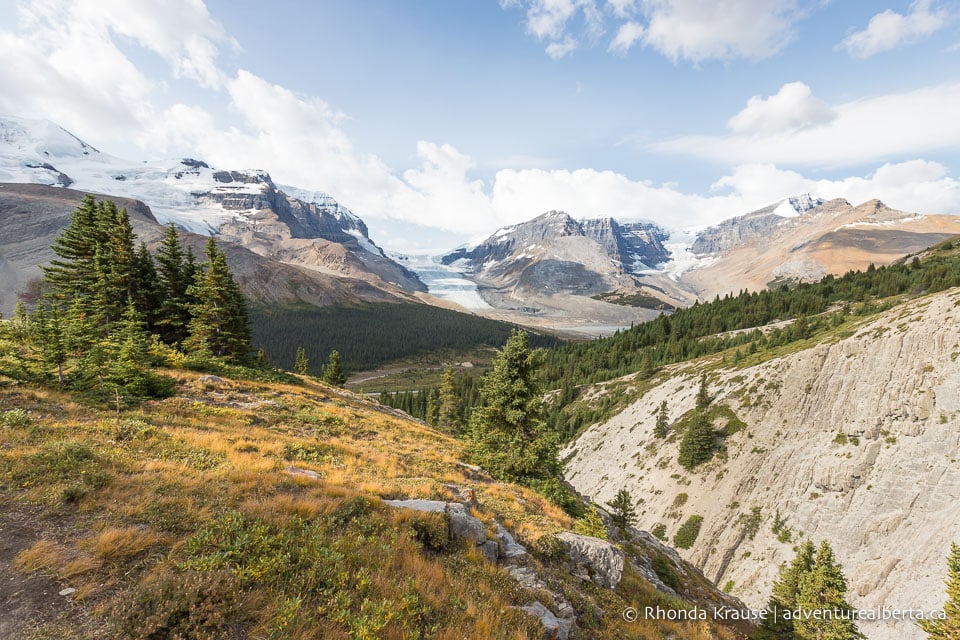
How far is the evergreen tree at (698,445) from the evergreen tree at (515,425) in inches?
1260

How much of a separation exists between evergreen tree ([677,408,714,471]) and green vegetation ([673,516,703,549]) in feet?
23.1

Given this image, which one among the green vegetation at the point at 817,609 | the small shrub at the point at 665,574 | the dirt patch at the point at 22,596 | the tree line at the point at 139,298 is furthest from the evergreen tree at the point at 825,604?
the tree line at the point at 139,298

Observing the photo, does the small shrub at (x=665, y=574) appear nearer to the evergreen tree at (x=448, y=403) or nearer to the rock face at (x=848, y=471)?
the rock face at (x=848, y=471)

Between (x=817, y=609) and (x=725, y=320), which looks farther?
(x=725, y=320)

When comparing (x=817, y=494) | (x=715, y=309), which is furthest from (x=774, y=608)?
(x=715, y=309)

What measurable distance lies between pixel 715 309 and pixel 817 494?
122149 millimetres

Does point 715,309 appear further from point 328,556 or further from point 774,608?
point 328,556

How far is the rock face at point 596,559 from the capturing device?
41.7 feet

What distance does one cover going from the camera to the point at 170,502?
26.8ft

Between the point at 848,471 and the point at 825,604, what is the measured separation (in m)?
19.1

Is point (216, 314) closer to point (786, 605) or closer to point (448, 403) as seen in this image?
point (448, 403)

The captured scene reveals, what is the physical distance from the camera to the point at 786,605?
23.3 meters

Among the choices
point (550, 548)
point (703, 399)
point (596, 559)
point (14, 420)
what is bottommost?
point (703, 399)

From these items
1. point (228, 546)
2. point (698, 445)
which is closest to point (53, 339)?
point (228, 546)
